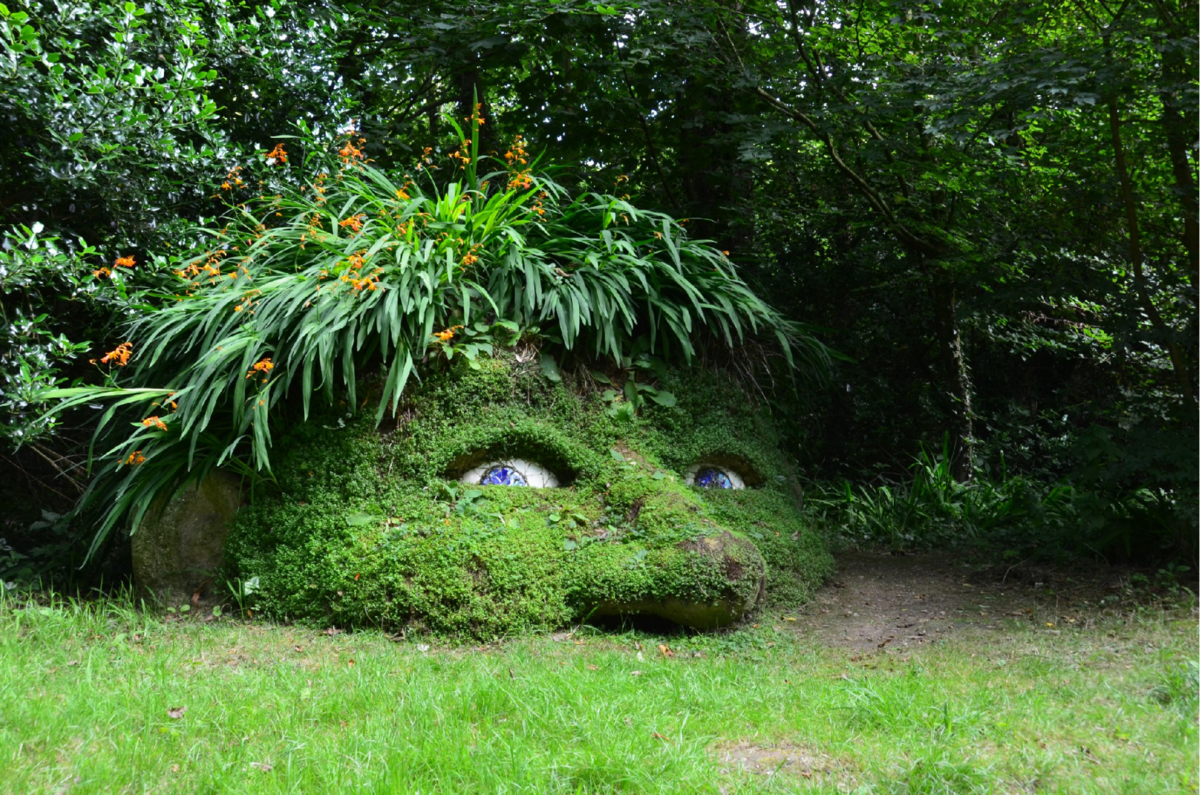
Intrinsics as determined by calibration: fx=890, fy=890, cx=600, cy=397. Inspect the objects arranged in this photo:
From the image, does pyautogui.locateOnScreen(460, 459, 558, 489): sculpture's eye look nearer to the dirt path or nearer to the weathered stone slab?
the weathered stone slab

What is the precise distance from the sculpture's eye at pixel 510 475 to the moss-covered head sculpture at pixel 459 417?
0.02m

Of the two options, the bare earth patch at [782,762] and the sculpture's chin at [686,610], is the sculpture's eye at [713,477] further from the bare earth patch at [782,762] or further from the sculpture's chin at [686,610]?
the bare earth patch at [782,762]

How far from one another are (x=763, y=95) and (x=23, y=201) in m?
4.52

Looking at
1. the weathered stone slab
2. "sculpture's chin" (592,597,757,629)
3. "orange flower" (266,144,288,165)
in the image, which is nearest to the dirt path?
"sculpture's chin" (592,597,757,629)

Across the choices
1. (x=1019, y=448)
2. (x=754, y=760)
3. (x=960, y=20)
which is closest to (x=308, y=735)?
(x=754, y=760)

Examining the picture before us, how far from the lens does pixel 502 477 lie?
474 cm

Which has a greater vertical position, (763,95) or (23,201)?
(763,95)

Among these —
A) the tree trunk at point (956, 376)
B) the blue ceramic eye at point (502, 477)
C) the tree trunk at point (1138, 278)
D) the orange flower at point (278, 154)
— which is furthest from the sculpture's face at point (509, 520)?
the tree trunk at point (956, 376)

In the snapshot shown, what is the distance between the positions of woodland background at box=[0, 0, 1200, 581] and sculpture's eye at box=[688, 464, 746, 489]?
787mm

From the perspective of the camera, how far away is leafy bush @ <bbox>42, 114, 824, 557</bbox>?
4.46m

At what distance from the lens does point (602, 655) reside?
155 inches

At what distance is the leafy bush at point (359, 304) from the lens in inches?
176

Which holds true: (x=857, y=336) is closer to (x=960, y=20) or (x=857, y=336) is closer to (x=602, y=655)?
(x=960, y=20)

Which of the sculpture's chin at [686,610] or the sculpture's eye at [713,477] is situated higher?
the sculpture's eye at [713,477]
